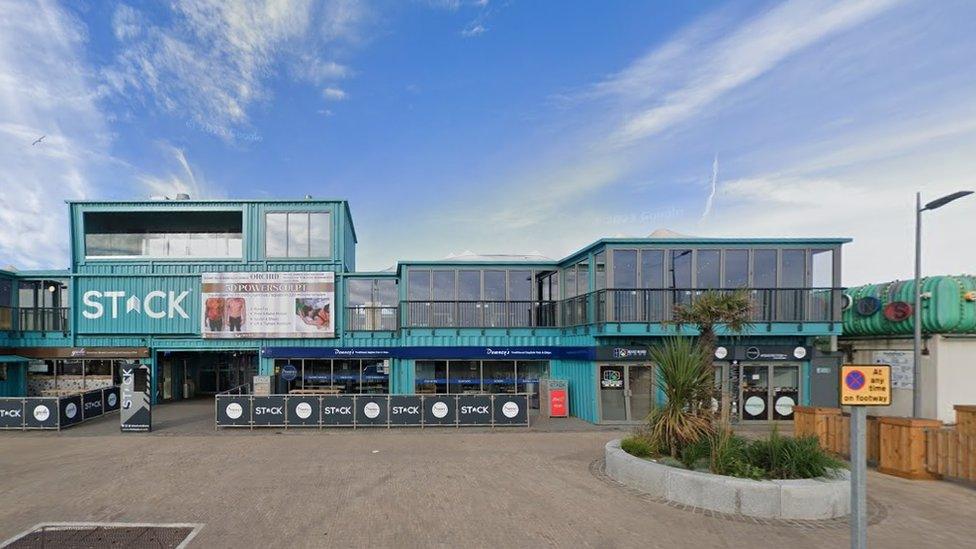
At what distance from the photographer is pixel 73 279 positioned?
18234 millimetres

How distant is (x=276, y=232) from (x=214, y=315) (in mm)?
4111

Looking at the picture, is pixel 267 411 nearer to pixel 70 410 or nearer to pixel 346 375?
pixel 346 375

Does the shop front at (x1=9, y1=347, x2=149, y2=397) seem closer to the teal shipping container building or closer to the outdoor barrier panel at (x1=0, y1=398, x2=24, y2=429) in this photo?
the teal shipping container building

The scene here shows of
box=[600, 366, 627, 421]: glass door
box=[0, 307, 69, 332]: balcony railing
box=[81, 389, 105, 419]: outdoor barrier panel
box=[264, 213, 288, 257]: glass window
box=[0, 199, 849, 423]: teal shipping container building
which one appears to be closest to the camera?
box=[600, 366, 627, 421]: glass door

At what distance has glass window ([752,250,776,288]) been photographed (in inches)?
565

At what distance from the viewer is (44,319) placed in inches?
721

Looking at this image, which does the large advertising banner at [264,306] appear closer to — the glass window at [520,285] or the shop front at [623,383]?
the glass window at [520,285]

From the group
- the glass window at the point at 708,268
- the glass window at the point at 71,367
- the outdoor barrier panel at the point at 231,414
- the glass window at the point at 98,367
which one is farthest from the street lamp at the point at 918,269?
the glass window at the point at 71,367

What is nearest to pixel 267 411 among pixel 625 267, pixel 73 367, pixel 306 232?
pixel 306 232

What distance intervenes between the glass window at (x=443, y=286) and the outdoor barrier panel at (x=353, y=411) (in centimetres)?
471

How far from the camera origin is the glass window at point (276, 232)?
18.7 meters

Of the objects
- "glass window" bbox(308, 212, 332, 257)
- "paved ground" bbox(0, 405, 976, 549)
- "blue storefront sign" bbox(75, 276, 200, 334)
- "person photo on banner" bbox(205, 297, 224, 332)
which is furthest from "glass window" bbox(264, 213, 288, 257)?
"paved ground" bbox(0, 405, 976, 549)

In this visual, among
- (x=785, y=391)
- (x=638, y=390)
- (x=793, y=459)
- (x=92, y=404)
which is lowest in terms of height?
(x=92, y=404)

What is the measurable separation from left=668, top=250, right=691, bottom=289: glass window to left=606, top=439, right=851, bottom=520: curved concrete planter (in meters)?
7.38
